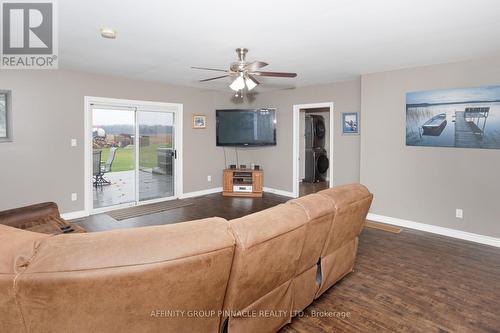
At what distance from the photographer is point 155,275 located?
1218 mm

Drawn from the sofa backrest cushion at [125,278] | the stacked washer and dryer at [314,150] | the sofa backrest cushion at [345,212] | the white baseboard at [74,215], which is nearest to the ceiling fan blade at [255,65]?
the sofa backrest cushion at [345,212]

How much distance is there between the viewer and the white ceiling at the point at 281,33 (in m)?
2.46

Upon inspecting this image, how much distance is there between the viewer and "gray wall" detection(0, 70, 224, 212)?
4.31 metres

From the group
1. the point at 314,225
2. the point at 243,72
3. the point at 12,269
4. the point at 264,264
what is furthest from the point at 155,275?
the point at 243,72

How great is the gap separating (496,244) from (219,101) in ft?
18.9

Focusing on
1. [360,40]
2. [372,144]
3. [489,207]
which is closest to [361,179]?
[372,144]

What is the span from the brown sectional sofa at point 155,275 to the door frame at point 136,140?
4.25 m

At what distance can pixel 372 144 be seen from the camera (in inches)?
197

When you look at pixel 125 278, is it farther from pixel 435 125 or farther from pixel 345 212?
pixel 435 125

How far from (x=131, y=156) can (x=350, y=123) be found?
4347mm

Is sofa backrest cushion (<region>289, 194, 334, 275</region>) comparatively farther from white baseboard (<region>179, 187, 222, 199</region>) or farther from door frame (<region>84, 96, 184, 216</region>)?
white baseboard (<region>179, 187, 222, 199</region>)

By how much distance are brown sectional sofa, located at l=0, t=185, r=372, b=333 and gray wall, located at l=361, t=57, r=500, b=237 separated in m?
3.32

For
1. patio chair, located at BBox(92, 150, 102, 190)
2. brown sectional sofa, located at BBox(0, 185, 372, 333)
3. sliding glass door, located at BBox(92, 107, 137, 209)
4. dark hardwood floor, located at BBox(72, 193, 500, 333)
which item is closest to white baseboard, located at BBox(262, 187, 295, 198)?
dark hardwood floor, located at BBox(72, 193, 500, 333)

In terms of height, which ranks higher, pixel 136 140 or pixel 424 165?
pixel 136 140
